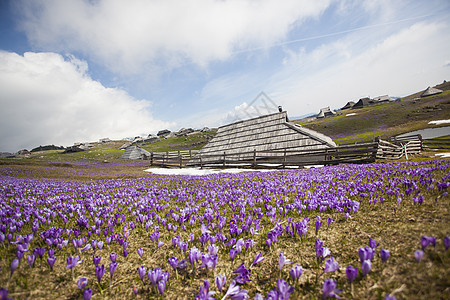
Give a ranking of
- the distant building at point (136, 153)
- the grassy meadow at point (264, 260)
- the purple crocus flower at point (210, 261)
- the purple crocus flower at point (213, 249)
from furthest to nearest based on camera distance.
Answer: the distant building at point (136, 153) < the purple crocus flower at point (213, 249) < the purple crocus flower at point (210, 261) < the grassy meadow at point (264, 260)

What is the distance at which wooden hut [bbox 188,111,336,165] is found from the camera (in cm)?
2196

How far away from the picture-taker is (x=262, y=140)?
26.3 meters

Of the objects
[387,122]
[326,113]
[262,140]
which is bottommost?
[262,140]

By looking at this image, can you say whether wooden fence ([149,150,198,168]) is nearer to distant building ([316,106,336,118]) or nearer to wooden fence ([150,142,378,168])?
wooden fence ([150,142,378,168])

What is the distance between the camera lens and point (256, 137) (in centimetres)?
2769

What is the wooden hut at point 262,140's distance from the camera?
22.0 metres

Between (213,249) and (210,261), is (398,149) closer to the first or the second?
(213,249)

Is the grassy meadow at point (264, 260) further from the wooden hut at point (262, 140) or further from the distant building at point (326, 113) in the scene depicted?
the distant building at point (326, 113)

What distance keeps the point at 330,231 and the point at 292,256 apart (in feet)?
3.05

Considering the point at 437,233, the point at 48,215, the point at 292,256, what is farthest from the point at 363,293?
the point at 48,215

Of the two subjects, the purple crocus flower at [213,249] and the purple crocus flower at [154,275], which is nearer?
the purple crocus flower at [154,275]

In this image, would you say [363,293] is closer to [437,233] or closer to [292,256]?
[292,256]

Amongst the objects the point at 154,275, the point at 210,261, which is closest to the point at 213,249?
the point at 210,261

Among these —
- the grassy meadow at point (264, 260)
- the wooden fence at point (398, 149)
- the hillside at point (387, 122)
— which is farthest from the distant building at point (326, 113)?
the grassy meadow at point (264, 260)
